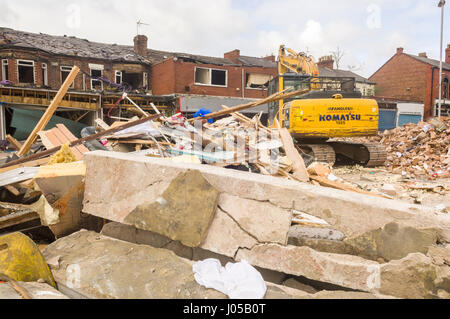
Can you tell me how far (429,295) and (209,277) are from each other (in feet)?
4.68

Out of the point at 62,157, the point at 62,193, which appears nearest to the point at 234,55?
the point at 62,157

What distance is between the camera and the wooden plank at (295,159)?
4979mm

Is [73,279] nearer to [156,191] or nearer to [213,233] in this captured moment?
[156,191]

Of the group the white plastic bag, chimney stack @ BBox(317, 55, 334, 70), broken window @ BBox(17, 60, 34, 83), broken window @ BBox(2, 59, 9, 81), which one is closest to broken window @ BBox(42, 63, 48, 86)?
broken window @ BBox(17, 60, 34, 83)

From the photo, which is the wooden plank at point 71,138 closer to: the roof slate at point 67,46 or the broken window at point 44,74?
the broken window at point 44,74

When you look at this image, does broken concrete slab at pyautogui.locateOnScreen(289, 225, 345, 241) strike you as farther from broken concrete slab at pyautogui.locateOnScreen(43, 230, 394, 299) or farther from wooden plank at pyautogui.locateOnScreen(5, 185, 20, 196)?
wooden plank at pyautogui.locateOnScreen(5, 185, 20, 196)

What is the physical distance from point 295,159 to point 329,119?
14.5 ft

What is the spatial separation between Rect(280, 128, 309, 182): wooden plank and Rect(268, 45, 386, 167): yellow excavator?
76.2 inches

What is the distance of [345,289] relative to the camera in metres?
2.16

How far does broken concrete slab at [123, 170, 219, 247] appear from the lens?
2.52 metres

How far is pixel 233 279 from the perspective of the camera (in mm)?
2227

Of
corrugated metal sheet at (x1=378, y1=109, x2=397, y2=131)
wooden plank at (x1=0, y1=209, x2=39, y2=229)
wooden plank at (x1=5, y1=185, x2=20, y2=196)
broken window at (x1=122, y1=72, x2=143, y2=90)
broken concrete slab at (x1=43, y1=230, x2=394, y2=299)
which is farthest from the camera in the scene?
broken window at (x1=122, y1=72, x2=143, y2=90)

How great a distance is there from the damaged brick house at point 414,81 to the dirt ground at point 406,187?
27109mm
